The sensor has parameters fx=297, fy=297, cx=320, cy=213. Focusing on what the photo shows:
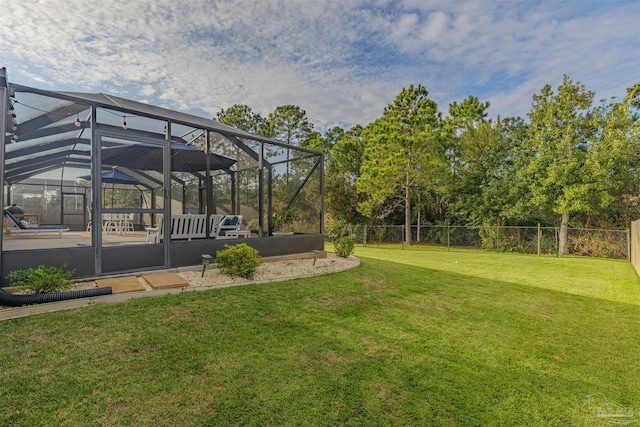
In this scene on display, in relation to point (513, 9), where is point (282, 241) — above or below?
below

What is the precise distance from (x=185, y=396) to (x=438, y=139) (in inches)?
698

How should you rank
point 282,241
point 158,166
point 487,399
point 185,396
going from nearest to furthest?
point 185,396
point 487,399
point 158,166
point 282,241

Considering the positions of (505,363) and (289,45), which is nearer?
(505,363)

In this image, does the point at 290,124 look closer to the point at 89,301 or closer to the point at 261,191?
the point at 261,191

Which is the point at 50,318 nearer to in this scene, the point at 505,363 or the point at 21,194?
the point at 21,194

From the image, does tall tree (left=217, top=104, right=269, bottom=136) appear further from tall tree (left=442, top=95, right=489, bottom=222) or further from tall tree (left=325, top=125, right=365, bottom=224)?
tall tree (left=442, top=95, right=489, bottom=222)

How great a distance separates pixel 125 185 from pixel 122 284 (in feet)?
6.49

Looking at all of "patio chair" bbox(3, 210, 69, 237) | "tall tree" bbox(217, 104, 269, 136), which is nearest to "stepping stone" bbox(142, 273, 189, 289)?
"patio chair" bbox(3, 210, 69, 237)

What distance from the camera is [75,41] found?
8062 millimetres

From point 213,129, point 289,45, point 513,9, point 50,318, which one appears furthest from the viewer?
point 289,45

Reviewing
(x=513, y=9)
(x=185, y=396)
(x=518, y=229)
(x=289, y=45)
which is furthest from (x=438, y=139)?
(x=185, y=396)

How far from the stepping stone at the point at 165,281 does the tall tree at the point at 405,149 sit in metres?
13.8

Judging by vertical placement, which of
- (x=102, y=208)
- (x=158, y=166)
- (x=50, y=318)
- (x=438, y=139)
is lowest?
(x=50, y=318)

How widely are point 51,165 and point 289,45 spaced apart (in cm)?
868
